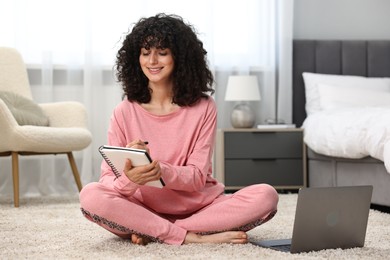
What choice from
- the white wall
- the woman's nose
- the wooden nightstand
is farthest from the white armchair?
the white wall

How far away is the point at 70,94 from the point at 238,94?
44.0 inches

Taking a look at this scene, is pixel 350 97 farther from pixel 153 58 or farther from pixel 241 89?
pixel 153 58

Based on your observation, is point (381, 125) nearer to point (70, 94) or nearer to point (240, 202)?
point (240, 202)

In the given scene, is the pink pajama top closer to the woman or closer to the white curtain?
the woman

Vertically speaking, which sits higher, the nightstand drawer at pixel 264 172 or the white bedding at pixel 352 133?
the white bedding at pixel 352 133

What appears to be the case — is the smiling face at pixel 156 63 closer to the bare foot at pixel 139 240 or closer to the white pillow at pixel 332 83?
the bare foot at pixel 139 240

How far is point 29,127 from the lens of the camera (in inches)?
153

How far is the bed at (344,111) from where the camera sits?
3.62 metres

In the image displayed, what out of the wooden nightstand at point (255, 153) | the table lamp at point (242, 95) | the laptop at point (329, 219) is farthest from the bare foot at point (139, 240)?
the table lamp at point (242, 95)

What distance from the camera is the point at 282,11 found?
5227 mm

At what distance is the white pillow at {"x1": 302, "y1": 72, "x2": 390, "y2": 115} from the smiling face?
264 centimetres

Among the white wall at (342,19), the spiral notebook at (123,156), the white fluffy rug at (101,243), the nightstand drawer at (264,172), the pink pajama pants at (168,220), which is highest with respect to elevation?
the white wall at (342,19)

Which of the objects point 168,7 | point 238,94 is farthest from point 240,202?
point 168,7

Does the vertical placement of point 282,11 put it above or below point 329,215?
above
